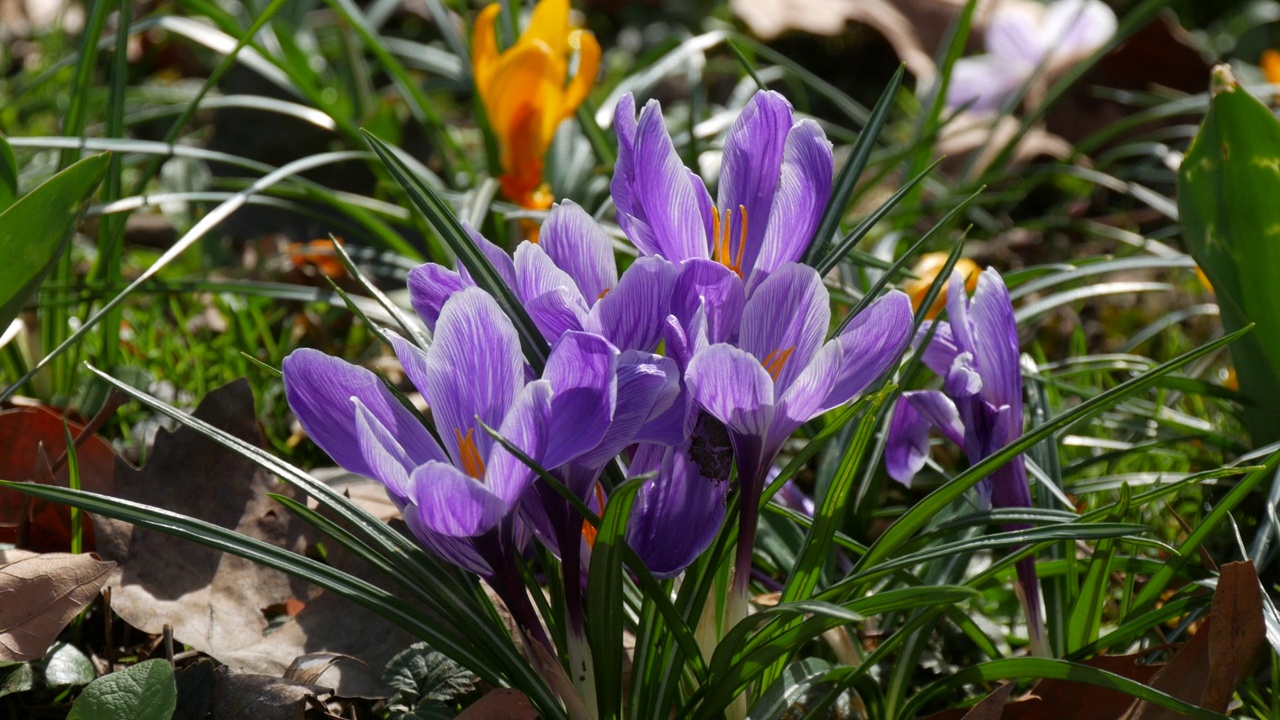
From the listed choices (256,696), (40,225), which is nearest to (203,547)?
(256,696)

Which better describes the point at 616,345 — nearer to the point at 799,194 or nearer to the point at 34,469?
the point at 799,194

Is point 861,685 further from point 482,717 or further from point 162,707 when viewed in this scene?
point 162,707

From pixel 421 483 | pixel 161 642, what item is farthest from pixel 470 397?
pixel 161 642

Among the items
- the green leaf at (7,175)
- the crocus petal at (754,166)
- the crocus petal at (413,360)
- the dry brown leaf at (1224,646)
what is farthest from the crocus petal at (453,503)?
the green leaf at (7,175)

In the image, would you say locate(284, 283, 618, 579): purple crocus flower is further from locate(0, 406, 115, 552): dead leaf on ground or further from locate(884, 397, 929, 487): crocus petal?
locate(0, 406, 115, 552): dead leaf on ground

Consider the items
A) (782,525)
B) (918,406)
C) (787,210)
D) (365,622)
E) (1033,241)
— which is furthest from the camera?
(1033,241)

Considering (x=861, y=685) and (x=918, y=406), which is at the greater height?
(x=918, y=406)

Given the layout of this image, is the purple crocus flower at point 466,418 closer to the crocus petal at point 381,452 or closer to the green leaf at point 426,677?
the crocus petal at point 381,452
